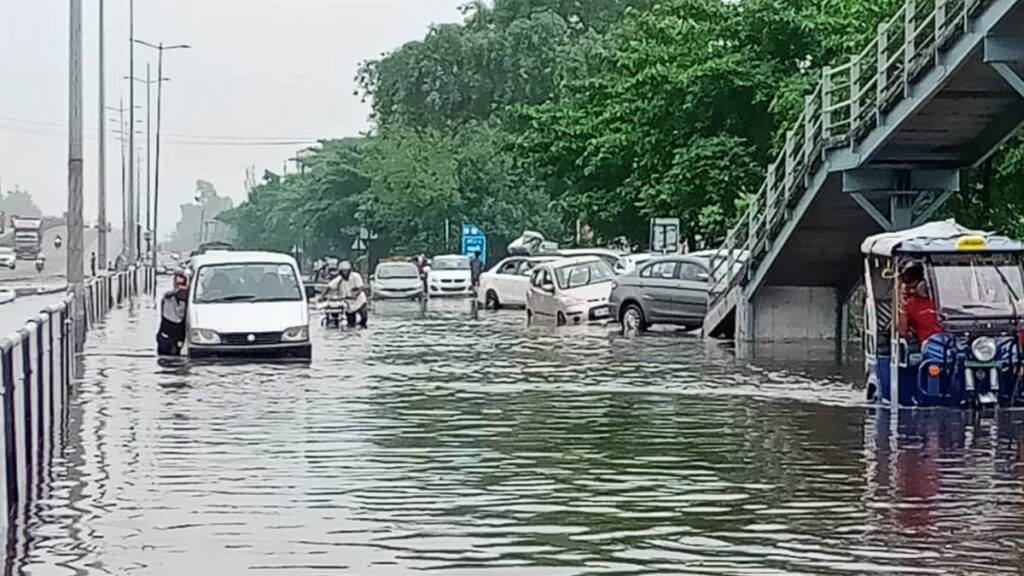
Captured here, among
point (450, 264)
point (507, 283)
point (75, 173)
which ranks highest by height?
point (75, 173)

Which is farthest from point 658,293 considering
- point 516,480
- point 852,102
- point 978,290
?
point 516,480

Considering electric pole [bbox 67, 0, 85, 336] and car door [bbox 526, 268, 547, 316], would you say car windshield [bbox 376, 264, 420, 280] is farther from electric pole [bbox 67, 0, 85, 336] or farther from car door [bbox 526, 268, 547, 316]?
Result: electric pole [bbox 67, 0, 85, 336]

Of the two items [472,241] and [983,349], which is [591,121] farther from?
[983,349]

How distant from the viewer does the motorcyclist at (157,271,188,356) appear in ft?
88.9

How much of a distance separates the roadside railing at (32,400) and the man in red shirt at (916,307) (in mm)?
7905

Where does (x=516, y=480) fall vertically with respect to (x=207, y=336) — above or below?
below

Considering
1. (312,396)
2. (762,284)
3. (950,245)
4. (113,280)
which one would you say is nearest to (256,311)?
(312,396)

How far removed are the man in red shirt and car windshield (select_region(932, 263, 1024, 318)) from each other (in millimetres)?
109

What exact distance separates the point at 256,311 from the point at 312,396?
6.12 metres

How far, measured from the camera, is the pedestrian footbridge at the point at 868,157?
21391 millimetres

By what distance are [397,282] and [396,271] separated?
0.46 meters

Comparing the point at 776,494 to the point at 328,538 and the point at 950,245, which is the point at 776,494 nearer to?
the point at 328,538

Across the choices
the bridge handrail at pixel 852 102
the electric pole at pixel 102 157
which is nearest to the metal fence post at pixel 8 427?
the bridge handrail at pixel 852 102

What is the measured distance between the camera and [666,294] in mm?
35469
